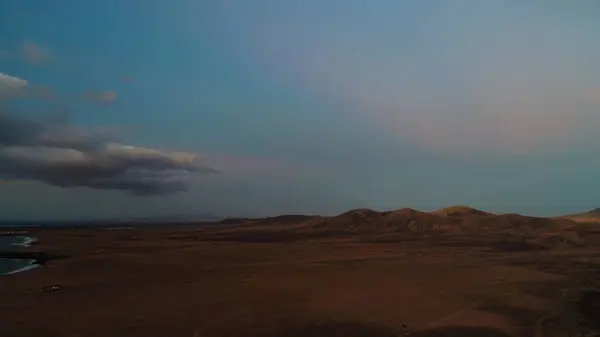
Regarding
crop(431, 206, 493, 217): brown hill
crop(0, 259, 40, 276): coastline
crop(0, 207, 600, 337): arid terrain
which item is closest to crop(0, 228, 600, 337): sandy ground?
crop(0, 207, 600, 337): arid terrain

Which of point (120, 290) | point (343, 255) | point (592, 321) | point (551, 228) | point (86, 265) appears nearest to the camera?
point (592, 321)

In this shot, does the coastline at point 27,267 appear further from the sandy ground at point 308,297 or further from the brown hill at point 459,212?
the brown hill at point 459,212

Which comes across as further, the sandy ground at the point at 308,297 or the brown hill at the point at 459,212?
the brown hill at the point at 459,212

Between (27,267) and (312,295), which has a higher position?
(312,295)

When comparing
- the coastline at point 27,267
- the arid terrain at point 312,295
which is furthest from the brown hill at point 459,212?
the coastline at point 27,267

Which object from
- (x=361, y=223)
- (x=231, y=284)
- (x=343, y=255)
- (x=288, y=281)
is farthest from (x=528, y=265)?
(x=361, y=223)

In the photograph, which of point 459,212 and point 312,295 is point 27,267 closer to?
point 312,295


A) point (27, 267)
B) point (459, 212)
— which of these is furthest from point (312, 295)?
point (459, 212)

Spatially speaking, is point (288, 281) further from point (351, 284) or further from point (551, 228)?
point (551, 228)
